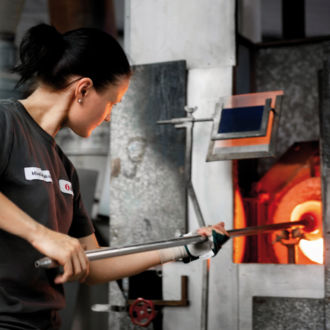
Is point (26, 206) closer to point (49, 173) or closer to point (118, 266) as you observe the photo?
point (49, 173)

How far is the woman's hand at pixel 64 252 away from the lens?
3.58 feet

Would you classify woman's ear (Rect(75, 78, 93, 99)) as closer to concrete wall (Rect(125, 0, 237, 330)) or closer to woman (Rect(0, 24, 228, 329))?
woman (Rect(0, 24, 228, 329))

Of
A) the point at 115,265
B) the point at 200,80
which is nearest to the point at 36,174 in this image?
the point at 115,265

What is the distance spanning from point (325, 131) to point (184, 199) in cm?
74

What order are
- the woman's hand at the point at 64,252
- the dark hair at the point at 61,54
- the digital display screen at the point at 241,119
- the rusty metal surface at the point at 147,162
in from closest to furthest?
the woman's hand at the point at 64,252 → the dark hair at the point at 61,54 → the digital display screen at the point at 241,119 → the rusty metal surface at the point at 147,162

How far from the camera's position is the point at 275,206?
2760mm

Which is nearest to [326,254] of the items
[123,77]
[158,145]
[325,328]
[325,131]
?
[325,328]

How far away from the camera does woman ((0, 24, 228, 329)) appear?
1.16 meters

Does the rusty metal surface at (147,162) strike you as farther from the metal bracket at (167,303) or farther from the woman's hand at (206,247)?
the woman's hand at (206,247)

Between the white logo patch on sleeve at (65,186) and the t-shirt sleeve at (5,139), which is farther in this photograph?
the white logo patch on sleeve at (65,186)

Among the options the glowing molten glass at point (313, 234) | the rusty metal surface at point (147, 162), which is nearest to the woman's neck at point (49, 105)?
the rusty metal surface at point (147, 162)

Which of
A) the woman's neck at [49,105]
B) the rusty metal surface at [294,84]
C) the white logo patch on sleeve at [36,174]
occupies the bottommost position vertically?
the white logo patch on sleeve at [36,174]

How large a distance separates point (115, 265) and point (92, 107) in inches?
18.1

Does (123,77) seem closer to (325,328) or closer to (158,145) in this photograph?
(158,145)
